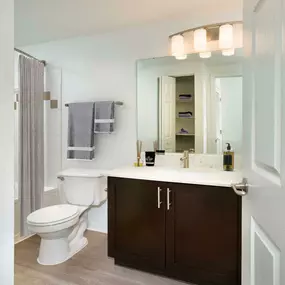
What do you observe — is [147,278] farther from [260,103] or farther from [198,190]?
[260,103]

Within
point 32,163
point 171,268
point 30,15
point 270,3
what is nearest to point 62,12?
point 30,15

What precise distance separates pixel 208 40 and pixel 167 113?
2.43 ft

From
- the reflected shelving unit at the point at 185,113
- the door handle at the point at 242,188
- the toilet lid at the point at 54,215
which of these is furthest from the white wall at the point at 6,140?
the reflected shelving unit at the point at 185,113

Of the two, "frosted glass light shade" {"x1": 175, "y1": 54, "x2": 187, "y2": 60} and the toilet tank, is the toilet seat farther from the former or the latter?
"frosted glass light shade" {"x1": 175, "y1": 54, "x2": 187, "y2": 60}

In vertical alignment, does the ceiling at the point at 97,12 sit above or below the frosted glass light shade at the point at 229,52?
above

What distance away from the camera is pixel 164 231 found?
214cm

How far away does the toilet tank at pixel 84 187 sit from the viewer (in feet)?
8.87

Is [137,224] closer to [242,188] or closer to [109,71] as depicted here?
[242,188]

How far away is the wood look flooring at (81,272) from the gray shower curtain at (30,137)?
0.40 meters

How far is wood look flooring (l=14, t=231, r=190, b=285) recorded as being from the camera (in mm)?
2146

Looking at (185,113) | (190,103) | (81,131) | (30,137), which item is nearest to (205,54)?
(190,103)

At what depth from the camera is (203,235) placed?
202cm

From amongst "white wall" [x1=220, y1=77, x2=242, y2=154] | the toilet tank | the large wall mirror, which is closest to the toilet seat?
the toilet tank

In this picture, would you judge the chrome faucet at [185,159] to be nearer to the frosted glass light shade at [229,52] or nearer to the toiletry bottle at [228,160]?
the toiletry bottle at [228,160]
